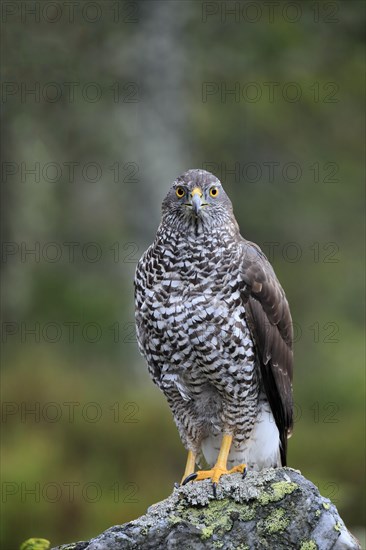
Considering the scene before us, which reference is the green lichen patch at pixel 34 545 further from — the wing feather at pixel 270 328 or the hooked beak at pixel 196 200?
the hooked beak at pixel 196 200

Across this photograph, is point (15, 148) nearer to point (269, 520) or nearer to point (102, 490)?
point (102, 490)

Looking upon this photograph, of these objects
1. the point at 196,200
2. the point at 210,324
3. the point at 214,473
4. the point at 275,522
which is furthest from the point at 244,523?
the point at 196,200

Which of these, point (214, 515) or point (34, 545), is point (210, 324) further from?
point (34, 545)

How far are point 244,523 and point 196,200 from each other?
1.67 m

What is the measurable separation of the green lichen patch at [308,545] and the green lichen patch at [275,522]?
0.11m

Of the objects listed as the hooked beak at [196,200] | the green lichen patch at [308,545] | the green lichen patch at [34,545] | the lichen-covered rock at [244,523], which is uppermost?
the hooked beak at [196,200]

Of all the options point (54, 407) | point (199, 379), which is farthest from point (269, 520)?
point (54, 407)

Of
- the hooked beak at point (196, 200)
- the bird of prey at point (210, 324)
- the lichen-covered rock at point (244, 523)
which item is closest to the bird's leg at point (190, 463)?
the bird of prey at point (210, 324)

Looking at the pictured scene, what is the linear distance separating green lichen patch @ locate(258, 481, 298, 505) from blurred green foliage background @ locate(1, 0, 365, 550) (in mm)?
2487

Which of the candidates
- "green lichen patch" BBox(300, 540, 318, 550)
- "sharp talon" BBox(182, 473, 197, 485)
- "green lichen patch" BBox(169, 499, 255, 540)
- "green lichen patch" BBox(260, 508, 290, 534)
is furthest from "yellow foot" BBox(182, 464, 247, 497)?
"green lichen patch" BBox(300, 540, 318, 550)

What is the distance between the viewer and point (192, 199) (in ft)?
16.8

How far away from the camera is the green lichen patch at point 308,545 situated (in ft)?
13.2

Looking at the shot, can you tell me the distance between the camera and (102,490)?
680cm

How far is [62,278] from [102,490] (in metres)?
5.47
